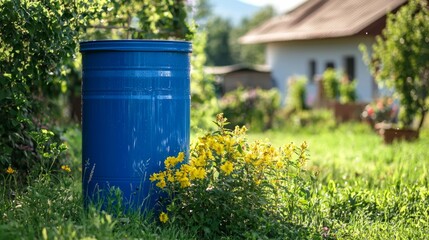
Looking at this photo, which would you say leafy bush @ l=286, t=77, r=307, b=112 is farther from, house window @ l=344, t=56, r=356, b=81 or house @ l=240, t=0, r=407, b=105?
house window @ l=344, t=56, r=356, b=81

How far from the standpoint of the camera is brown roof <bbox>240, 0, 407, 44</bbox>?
2020 centimetres

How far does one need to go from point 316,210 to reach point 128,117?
1.44m

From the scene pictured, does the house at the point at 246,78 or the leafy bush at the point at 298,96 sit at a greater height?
the house at the point at 246,78

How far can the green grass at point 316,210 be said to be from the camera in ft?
14.1

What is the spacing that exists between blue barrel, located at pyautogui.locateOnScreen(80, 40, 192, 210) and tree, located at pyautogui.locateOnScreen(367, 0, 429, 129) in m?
6.86

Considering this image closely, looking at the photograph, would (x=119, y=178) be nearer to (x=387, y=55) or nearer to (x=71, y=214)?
(x=71, y=214)

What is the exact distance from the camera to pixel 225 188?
4.91 metres

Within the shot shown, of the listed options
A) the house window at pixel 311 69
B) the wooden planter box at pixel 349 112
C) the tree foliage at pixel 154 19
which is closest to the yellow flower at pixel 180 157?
the tree foliage at pixel 154 19

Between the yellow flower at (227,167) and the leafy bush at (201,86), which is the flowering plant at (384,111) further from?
the yellow flower at (227,167)

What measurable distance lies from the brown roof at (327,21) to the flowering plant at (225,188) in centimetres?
1527

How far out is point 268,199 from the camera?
5062mm

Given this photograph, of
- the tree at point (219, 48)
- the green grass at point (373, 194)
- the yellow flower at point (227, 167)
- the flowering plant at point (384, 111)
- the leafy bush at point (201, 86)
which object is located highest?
the tree at point (219, 48)

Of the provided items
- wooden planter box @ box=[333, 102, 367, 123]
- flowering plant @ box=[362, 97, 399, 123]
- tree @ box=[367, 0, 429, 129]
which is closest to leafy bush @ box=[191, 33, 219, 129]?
tree @ box=[367, 0, 429, 129]

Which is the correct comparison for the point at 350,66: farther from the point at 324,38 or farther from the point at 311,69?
the point at 311,69
